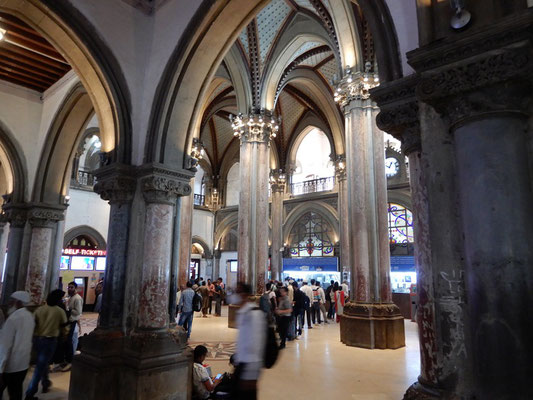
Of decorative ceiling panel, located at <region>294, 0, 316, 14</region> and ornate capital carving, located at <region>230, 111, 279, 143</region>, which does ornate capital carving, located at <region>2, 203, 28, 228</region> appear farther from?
decorative ceiling panel, located at <region>294, 0, 316, 14</region>

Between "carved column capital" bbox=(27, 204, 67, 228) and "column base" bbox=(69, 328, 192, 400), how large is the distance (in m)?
4.10

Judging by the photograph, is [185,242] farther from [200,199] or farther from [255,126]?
[200,199]

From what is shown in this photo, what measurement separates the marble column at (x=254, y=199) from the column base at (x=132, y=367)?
6.22 meters

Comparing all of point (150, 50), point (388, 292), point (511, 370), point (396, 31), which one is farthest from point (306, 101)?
point (511, 370)

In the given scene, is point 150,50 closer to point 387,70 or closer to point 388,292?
point 387,70

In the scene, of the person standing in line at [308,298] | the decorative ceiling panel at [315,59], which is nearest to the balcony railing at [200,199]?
the decorative ceiling panel at [315,59]

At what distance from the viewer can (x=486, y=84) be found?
7.73 ft

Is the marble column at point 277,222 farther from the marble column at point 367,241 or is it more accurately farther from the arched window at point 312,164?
the marble column at point 367,241

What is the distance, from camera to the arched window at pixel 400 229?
54.9ft

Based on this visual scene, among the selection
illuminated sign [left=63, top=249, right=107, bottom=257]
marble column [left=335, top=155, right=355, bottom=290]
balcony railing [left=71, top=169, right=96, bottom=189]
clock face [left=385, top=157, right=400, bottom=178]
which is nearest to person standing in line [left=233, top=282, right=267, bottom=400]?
marble column [left=335, top=155, right=355, bottom=290]

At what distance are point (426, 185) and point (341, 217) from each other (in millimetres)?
14026

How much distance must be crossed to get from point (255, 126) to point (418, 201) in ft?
31.2

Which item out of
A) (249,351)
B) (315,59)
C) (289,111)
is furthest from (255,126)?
(249,351)

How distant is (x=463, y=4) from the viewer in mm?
2537
